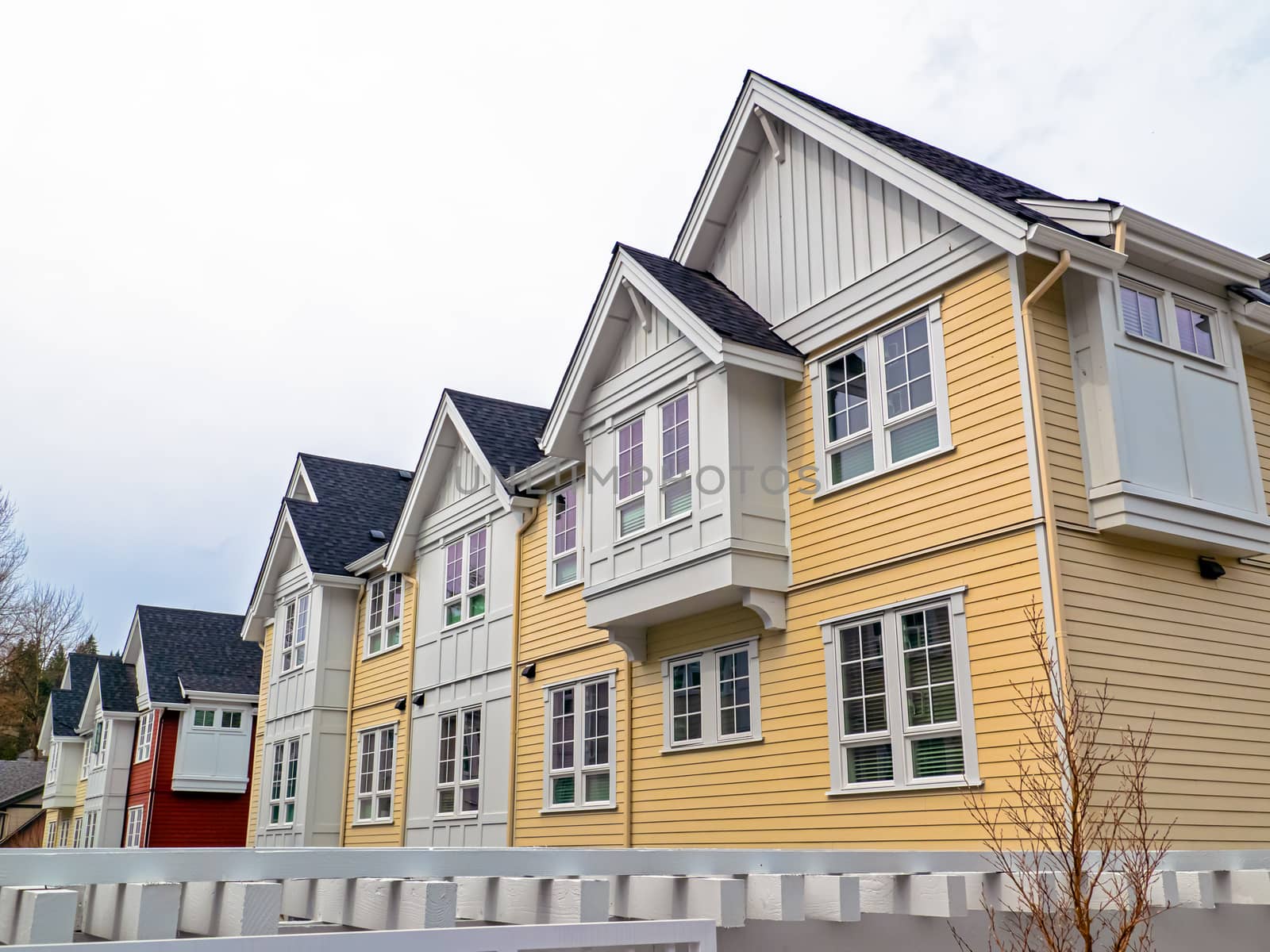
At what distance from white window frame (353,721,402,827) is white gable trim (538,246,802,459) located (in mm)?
8610

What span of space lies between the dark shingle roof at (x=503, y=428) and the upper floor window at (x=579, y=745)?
4289 mm

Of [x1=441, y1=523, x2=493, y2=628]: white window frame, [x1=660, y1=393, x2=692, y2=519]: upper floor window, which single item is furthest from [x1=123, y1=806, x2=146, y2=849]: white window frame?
[x1=660, y1=393, x2=692, y2=519]: upper floor window

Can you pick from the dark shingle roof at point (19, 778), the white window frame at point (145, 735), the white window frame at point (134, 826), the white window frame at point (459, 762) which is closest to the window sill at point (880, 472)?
the white window frame at point (459, 762)

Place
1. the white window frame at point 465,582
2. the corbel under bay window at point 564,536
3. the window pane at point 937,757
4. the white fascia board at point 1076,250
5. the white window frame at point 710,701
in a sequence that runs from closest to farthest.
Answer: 1. the white fascia board at point 1076,250
2. the window pane at point 937,757
3. the white window frame at point 710,701
4. the corbel under bay window at point 564,536
5. the white window frame at point 465,582

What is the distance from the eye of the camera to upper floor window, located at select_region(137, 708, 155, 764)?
36250 mm

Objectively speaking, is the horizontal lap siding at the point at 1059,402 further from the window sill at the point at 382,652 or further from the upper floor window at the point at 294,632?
the upper floor window at the point at 294,632

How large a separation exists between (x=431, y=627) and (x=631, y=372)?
8531 millimetres

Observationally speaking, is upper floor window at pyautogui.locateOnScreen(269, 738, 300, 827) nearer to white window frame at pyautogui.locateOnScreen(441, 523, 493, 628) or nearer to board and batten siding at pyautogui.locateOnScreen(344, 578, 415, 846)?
board and batten siding at pyautogui.locateOnScreen(344, 578, 415, 846)

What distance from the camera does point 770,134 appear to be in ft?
47.6

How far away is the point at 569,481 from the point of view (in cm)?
1792

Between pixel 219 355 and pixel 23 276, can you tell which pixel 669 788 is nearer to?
pixel 23 276

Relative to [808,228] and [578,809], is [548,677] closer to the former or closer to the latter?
[578,809]

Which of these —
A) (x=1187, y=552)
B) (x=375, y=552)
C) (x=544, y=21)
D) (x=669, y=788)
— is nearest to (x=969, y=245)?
(x=1187, y=552)

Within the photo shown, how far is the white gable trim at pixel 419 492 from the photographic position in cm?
2127
